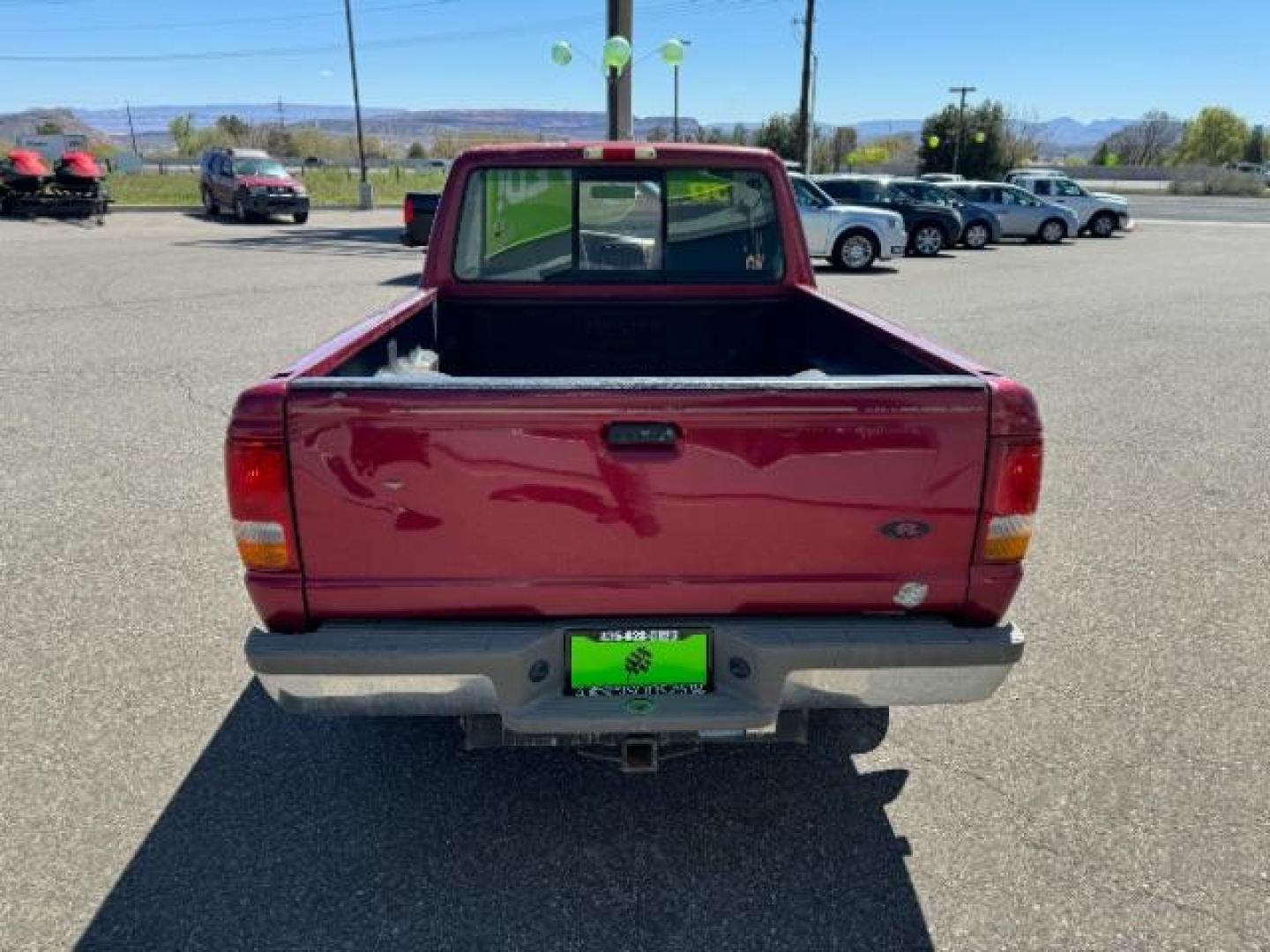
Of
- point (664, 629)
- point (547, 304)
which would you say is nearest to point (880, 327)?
point (664, 629)

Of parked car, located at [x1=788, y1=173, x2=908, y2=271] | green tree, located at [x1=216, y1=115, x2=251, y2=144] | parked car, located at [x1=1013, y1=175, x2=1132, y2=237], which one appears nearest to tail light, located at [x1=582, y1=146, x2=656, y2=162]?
parked car, located at [x1=788, y1=173, x2=908, y2=271]

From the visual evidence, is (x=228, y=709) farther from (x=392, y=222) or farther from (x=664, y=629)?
(x=392, y=222)

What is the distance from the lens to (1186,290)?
52.2 ft

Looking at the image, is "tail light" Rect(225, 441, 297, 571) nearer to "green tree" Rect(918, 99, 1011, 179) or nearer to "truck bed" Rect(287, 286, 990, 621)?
"truck bed" Rect(287, 286, 990, 621)

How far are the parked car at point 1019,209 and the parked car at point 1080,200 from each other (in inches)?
74.5

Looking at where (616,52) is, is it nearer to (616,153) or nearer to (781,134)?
(616,153)

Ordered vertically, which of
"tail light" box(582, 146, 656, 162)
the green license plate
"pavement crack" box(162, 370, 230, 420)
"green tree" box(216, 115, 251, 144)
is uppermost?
"green tree" box(216, 115, 251, 144)

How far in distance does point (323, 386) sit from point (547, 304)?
2101 millimetres

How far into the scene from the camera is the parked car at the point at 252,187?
26.8 m

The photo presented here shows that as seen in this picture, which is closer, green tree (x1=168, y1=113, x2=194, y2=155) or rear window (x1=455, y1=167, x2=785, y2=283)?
rear window (x1=455, y1=167, x2=785, y2=283)

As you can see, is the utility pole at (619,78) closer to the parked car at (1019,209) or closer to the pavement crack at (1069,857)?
the parked car at (1019,209)

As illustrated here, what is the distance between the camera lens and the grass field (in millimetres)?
36344

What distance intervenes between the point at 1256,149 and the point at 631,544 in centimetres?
13024

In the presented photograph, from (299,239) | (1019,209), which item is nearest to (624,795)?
(299,239)
